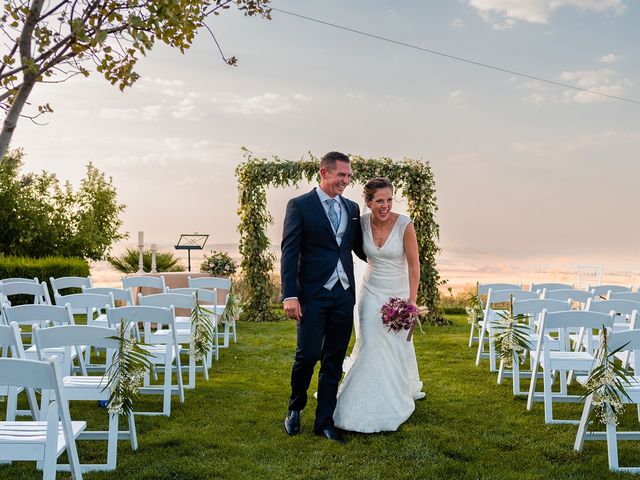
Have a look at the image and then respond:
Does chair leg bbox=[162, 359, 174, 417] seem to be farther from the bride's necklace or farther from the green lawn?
the bride's necklace

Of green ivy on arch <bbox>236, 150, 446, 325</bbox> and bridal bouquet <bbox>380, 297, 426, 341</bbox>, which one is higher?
green ivy on arch <bbox>236, 150, 446, 325</bbox>

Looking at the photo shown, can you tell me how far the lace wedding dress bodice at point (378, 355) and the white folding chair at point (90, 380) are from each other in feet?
5.28

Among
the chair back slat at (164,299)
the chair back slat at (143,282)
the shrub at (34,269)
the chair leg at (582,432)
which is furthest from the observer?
the shrub at (34,269)

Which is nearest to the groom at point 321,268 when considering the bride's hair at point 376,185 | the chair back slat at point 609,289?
the bride's hair at point 376,185

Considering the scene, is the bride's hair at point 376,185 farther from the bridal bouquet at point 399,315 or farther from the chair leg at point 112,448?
the chair leg at point 112,448

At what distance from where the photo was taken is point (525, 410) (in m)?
5.85

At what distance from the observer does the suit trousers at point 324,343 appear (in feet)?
15.6

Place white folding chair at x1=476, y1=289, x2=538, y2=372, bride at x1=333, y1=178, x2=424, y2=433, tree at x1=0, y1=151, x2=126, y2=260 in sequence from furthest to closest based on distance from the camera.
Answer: tree at x1=0, y1=151, x2=126, y2=260
white folding chair at x1=476, y1=289, x2=538, y2=372
bride at x1=333, y1=178, x2=424, y2=433

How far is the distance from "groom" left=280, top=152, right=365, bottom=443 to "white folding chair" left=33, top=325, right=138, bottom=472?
1219mm

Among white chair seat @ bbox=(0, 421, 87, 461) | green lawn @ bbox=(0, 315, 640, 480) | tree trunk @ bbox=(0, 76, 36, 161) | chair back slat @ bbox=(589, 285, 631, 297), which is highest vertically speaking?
tree trunk @ bbox=(0, 76, 36, 161)

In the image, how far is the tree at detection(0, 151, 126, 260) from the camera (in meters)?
21.2

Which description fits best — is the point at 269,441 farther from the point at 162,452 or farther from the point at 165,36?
the point at 165,36

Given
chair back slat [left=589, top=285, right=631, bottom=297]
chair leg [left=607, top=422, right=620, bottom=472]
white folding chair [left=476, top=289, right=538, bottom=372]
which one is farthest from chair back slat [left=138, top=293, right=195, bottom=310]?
chair back slat [left=589, top=285, right=631, bottom=297]

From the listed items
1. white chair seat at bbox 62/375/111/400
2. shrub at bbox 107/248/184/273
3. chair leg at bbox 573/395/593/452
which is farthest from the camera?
shrub at bbox 107/248/184/273
